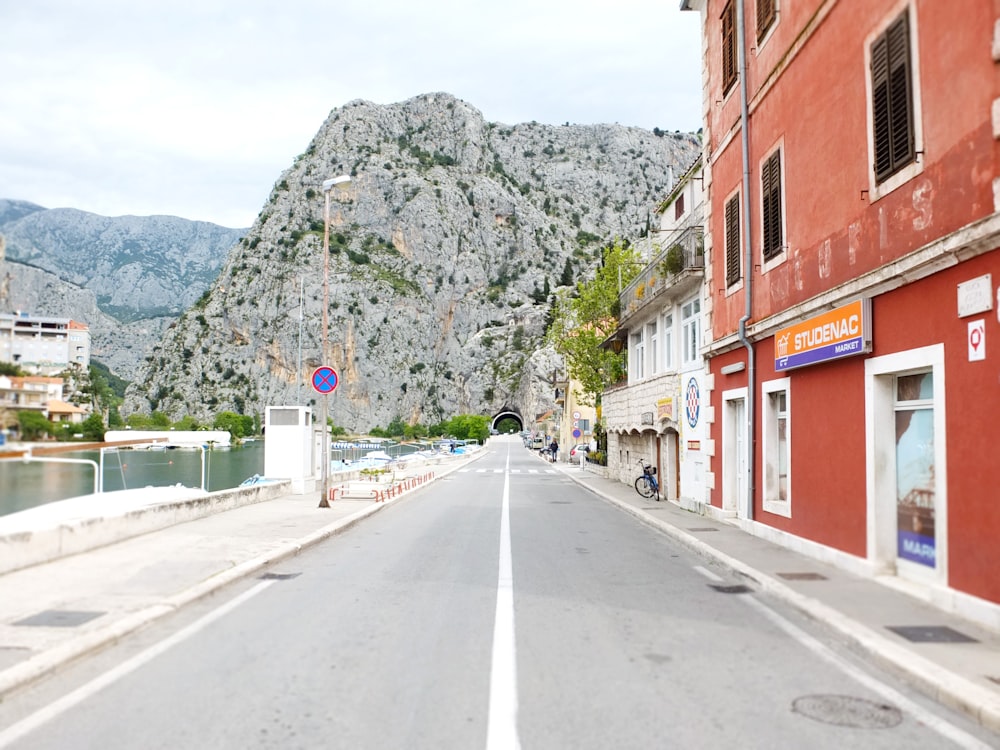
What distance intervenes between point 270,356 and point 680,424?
4755 inches

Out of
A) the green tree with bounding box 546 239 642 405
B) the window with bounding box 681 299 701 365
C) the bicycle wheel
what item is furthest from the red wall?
the green tree with bounding box 546 239 642 405

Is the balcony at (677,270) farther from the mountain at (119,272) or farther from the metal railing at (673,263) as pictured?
the mountain at (119,272)

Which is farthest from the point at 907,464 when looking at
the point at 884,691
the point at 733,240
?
the point at 733,240

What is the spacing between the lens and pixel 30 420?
8211mm

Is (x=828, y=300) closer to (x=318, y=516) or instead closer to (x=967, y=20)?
(x=967, y=20)

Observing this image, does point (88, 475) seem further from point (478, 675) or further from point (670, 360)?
point (670, 360)

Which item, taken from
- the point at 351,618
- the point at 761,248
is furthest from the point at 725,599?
the point at 761,248

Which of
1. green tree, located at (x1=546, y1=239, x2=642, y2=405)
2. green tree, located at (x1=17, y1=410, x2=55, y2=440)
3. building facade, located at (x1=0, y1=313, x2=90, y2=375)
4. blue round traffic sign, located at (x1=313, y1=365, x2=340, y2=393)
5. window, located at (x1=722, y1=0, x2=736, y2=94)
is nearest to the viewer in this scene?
building facade, located at (x1=0, y1=313, x2=90, y2=375)

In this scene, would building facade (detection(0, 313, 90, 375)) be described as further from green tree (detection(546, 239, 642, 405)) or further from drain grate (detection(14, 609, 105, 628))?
green tree (detection(546, 239, 642, 405))

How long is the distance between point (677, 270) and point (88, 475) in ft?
47.3

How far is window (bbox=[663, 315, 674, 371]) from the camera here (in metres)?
23.2

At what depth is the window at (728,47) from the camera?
54.4ft

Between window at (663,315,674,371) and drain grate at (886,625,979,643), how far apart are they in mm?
16068

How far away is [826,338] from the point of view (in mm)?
11148
